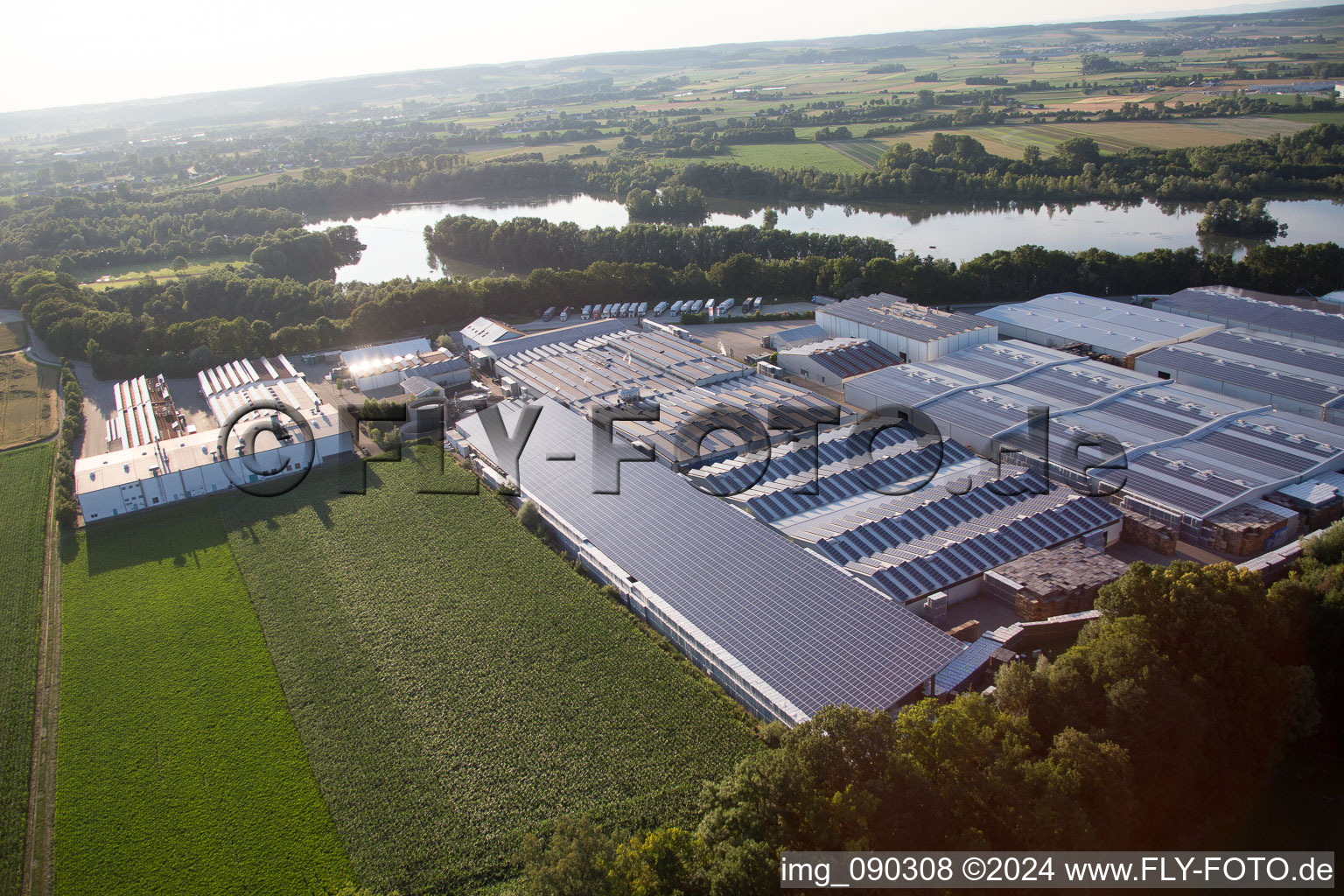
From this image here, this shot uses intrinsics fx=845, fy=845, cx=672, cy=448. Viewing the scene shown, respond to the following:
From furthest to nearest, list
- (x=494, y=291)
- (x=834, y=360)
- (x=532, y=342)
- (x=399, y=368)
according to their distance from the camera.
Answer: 1. (x=494, y=291)
2. (x=532, y=342)
3. (x=399, y=368)
4. (x=834, y=360)

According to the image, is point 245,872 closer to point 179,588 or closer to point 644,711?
point 644,711

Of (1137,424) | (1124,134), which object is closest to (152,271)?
(1137,424)

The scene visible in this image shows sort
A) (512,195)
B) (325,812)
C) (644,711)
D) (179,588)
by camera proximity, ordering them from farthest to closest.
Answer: (512,195)
(179,588)
(644,711)
(325,812)

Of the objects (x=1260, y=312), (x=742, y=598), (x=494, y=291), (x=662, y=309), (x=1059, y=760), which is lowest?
(x=742, y=598)

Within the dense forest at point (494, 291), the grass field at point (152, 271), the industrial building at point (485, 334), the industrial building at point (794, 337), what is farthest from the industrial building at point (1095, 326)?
the grass field at point (152, 271)

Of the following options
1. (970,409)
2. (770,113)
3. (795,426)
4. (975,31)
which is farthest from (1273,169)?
(975,31)

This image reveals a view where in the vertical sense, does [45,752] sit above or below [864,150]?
below

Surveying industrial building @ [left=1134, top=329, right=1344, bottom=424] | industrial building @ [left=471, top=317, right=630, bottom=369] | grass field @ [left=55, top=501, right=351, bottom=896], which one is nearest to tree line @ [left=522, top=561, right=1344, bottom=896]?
grass field @ [left=55, top=501, right=351, bottom=896]

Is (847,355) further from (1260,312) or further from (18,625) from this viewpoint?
(18,625)

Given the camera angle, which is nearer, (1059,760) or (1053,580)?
Answer: (1059,760)
